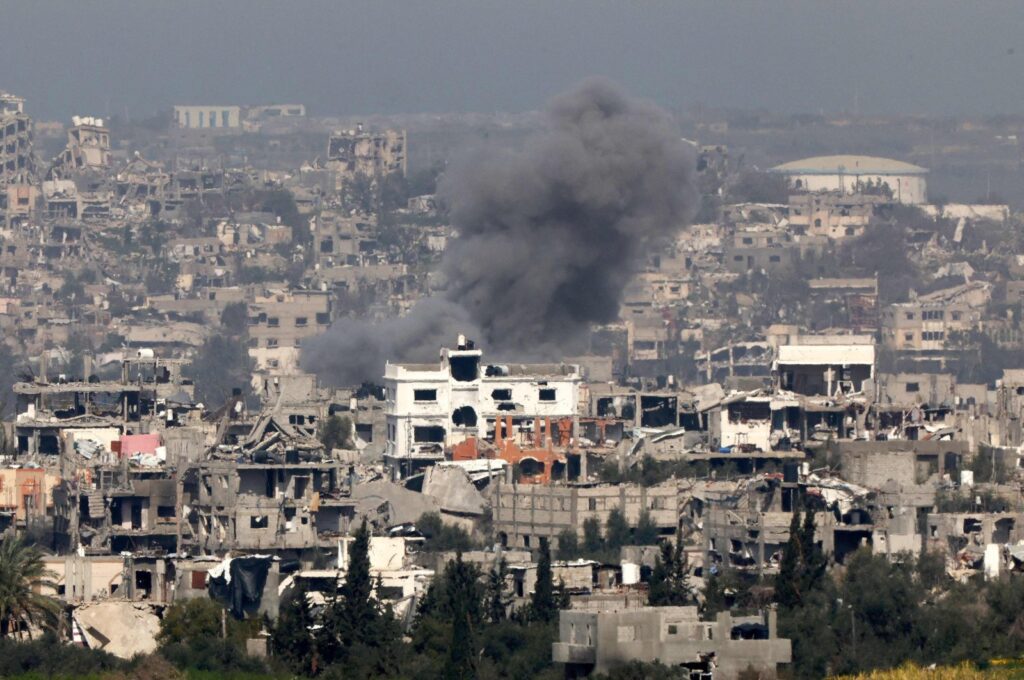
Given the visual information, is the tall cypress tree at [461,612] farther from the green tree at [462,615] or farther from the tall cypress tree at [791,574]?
the tall cypress tree at [791,574]

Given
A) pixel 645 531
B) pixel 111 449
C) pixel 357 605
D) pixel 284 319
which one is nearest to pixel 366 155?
pixel 284 319

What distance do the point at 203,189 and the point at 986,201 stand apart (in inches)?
1645

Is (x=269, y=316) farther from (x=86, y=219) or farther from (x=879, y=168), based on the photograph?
(x=879, y=168)

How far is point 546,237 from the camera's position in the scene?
91500 millimetres

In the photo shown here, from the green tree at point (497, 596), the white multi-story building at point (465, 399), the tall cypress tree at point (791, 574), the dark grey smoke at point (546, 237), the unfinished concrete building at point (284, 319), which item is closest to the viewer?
the tall cypress tree at point (791, 574)

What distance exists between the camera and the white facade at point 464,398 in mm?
78000

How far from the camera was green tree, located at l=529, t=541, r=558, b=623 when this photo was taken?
5178 centimetres

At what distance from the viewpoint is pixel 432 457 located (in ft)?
248

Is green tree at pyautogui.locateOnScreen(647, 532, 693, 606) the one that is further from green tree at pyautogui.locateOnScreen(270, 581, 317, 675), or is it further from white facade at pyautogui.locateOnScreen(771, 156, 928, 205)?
white facade at pyautogui.locateOnScreen(771, 156, 928, 205)

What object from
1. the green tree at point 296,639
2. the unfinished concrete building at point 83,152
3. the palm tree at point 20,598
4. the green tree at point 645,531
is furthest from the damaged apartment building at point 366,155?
the green tree at point 296,639

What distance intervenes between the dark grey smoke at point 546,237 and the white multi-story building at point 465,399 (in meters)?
5.43

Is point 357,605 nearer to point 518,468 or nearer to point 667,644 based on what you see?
point 667,644

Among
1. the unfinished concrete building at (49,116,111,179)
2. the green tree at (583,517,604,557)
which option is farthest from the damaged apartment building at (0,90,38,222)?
the green tree at (583,517,604,557)

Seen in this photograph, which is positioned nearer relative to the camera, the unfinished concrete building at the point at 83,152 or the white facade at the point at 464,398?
the white facade at the point at 464,398
